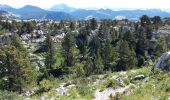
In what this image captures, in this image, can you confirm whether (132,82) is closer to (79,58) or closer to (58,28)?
(79,58)

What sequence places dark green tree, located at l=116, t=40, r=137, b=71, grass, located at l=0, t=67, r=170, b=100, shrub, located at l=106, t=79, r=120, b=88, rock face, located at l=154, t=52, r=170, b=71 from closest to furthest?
grass, located at l=0, t=67, r=170, b=100, shrub, located at l=106, t=79, r=120, b=88, rock face, located at l=154, t=52, r=170, b=71, dark green tree, located at l=116, t=40, r=137, b=71

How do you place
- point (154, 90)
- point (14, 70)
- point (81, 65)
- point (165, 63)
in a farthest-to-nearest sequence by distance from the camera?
point (81, 65), point (14, 70), point (165, 63), point (154, 90)

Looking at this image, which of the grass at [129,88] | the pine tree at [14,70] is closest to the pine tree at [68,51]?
the pine tree at [14,70]

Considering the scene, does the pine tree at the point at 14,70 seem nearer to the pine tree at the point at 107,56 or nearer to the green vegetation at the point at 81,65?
the green vegetation at the point at 81,65

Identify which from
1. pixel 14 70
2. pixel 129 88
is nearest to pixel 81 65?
pixel 14 70

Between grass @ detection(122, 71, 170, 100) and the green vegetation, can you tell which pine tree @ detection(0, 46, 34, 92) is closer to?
the green vegetation

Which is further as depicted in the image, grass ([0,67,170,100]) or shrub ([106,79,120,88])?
shrub ([106,79,120,88])

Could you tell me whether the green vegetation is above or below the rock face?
below

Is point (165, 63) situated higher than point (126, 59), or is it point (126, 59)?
point (165, 63)

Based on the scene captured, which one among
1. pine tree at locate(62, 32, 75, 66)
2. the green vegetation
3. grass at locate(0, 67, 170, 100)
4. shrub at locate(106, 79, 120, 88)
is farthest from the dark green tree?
shrub at locate(106, 79, 120, 88)

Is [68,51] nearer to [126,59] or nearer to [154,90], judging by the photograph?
→ [126,59]

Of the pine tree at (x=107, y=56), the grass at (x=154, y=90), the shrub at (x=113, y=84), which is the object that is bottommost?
the pine tree at (x=107, y=56)

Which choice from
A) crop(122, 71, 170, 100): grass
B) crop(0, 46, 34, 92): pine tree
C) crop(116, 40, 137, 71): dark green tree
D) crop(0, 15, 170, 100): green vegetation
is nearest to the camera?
crop(122, 71, 170, 100): grass

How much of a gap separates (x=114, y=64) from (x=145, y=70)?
5634 cm
